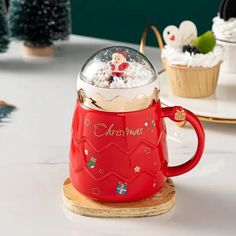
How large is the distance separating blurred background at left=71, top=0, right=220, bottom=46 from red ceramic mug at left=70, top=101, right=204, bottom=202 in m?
0.98

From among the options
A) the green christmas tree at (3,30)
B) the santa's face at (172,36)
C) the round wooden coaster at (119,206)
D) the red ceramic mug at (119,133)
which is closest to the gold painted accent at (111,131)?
the red ceramic mug at (119,133)

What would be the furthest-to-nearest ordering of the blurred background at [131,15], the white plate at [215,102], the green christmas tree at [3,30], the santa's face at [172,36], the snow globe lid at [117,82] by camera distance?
the blurred background at [131,15]
the green christmas tree at [3,30]
the santa's face at [172,36]
the white plate at [215,102]
the snow globe lid at [117,82]

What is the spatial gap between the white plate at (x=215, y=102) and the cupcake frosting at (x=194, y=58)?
0.06 meters

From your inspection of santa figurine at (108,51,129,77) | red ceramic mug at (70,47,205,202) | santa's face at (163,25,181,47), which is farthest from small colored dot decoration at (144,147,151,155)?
santa's face at (163,25,181,47)

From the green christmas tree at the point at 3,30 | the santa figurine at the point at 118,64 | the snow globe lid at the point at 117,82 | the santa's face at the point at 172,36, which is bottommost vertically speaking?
the green christmas tree at the point at 3,30

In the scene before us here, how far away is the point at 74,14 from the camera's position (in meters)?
2.06

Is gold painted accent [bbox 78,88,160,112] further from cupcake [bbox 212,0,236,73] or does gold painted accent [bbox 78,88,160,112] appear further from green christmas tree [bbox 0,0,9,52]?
green christmas tree [bbox 0,0,9,52]

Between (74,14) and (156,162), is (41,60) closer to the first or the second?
(74,14)

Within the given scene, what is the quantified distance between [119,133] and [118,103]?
0.04 meters

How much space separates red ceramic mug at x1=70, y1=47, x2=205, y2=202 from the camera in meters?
0.91

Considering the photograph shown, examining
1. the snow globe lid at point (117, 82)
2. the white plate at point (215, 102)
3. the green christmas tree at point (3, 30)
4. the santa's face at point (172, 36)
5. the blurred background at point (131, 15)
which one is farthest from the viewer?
the blurred background at point (131, 15)

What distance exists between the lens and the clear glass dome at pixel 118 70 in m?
0.92

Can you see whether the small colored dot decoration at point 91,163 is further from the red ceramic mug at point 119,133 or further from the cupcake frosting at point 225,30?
the cupcake frosting at point 225,30

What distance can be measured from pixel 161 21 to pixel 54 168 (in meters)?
0.96
